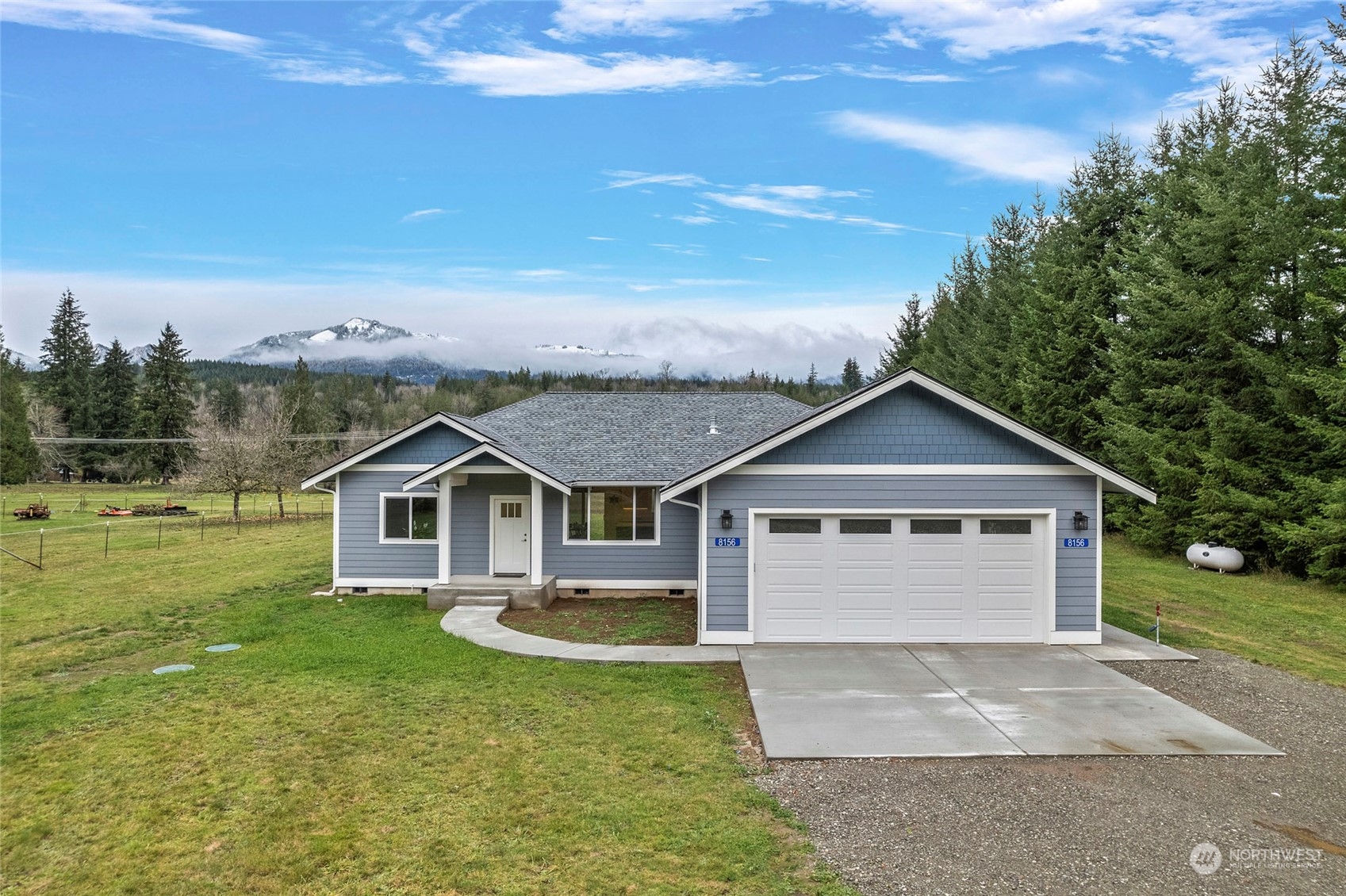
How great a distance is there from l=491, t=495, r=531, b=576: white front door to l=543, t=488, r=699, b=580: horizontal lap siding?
22.1 inches

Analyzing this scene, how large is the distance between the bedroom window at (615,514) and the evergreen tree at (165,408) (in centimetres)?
5339

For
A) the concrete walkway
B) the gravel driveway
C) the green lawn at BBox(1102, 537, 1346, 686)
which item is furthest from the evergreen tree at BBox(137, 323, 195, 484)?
the gravel driveway

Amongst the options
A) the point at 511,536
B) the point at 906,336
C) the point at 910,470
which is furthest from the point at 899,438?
the point at 906,336

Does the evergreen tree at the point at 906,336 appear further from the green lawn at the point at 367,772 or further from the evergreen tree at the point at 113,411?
the evergreen tree at the point at 113,411

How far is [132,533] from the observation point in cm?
2788

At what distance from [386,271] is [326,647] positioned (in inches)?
1540

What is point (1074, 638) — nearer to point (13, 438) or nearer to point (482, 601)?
point (482, 601)

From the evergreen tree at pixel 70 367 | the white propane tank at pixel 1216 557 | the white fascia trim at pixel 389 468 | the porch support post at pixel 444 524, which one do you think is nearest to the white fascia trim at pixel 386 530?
the porch support post at pixel 444 524

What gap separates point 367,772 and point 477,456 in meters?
8.77

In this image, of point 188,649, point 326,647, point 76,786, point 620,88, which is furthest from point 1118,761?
point 620,88

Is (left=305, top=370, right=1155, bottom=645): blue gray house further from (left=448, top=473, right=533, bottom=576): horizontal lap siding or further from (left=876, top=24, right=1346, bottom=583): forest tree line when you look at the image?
(left=876, top=24, right=1346, bottom=583): forest tree line

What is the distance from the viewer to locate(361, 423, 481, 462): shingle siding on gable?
16.1 meters

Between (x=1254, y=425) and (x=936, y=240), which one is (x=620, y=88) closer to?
(x=1254, y=425)

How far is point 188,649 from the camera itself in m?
11.5
